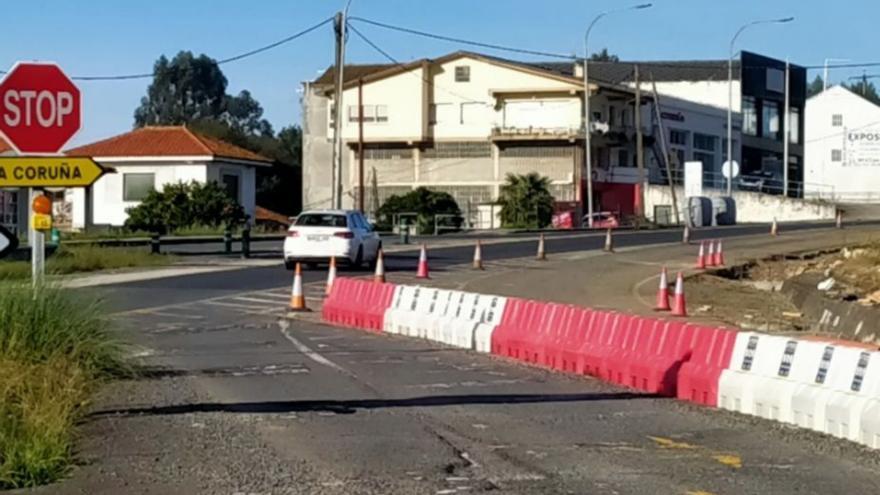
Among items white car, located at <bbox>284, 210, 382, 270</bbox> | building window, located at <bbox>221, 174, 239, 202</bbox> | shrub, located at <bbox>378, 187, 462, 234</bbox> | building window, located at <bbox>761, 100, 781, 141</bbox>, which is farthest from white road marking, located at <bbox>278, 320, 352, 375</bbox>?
building window, located at <bbox>761, 100, 781, 141</bbox>

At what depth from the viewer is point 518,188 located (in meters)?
75.7

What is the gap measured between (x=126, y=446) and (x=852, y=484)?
5128 millimetres

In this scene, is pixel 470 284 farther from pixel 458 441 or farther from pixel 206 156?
pixel 206 156

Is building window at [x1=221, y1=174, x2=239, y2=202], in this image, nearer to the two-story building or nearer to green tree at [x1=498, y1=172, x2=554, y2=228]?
green tree at [x1=498, y1=172, x2=554, y2=228]

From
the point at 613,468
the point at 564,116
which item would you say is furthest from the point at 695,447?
the point at 564,116

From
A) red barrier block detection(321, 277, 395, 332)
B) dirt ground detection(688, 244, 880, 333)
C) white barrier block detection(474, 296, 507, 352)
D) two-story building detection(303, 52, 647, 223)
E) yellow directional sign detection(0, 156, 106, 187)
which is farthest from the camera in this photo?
two-story building detection(303, 52, 647, 223)

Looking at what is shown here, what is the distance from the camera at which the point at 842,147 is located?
381 ft

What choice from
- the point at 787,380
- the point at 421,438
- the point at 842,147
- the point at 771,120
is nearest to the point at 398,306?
the point at 787,380

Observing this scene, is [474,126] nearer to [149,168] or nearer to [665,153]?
[665,153]

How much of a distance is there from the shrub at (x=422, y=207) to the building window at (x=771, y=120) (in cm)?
4498

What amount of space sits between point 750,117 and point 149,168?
57253 millimetres

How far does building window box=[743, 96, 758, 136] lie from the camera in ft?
360

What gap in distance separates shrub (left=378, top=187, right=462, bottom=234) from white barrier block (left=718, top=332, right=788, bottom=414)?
58.7m

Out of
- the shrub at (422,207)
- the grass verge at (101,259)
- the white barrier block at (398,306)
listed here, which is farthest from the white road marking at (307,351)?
the shrub at (422,207)
